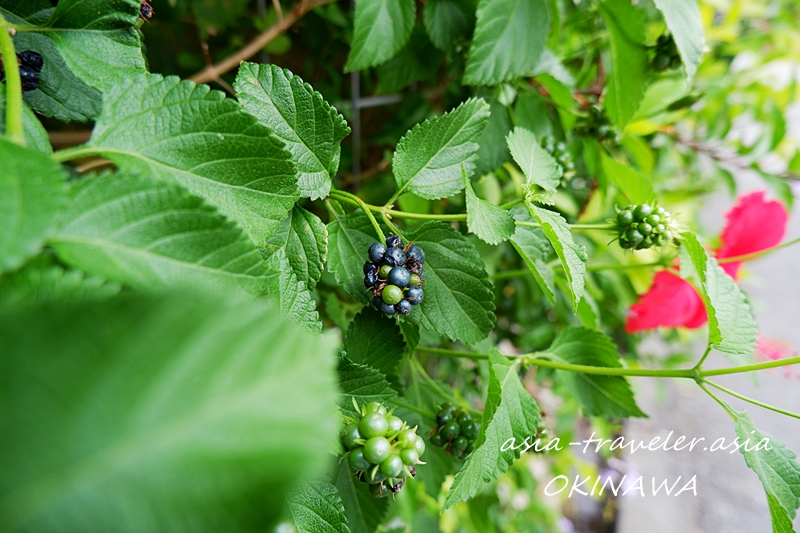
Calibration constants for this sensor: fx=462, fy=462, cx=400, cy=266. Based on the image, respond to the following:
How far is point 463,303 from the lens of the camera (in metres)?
0.38

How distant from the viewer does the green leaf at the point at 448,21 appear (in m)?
0.54

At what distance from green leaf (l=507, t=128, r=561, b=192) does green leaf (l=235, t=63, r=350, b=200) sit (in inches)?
6.2

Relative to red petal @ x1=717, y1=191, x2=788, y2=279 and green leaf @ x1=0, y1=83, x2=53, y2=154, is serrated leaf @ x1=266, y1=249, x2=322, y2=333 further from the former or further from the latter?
red petal @ x1=717, y1=191, x2=788, y2=279

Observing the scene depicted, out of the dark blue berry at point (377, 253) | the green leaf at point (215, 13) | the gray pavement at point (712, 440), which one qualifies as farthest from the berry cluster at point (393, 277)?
the gray pavement at point (712, 440)

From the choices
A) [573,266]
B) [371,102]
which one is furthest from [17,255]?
[371,102]

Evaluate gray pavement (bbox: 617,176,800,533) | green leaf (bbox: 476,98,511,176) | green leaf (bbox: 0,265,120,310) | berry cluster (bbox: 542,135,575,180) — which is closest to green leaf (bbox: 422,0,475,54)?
green leaf (bbox: 476,98,511,176)

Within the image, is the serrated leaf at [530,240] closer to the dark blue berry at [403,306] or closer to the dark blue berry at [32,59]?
the dark blue berry at [403,306]

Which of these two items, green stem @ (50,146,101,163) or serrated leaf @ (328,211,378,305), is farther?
serrated leaf @ (328,211,378,305)

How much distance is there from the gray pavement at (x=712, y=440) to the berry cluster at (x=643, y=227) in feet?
Result: 3.17

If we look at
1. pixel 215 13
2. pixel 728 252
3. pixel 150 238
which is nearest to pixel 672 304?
pixel 728 252

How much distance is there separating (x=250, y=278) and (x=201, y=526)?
0.40ft

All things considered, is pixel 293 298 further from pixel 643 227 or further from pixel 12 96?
pixel 643 227

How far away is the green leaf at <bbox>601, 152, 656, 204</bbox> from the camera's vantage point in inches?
19.2

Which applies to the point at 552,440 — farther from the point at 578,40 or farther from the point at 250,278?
the point at 578,40
